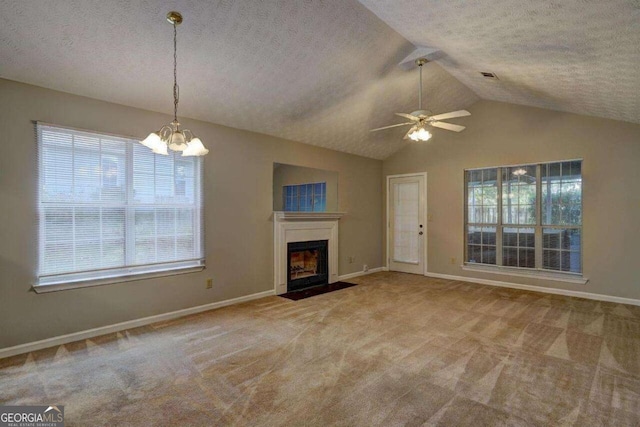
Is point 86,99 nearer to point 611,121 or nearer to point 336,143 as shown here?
point 336,143

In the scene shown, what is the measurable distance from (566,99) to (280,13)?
4.02 meters

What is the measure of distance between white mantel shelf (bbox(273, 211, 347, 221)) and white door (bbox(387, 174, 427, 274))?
1586 millimetres

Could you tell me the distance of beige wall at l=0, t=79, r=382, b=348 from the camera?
305cm

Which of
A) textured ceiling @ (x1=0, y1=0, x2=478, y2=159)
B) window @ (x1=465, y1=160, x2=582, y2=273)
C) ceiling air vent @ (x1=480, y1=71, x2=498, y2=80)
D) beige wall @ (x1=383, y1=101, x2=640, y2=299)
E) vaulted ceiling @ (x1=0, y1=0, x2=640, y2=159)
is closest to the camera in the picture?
vaulted ceiling @ (x1=0, y1=0, x2=640, y2=159)

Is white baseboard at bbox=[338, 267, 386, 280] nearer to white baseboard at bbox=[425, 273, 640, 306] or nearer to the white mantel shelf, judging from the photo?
white baseboard at bbox=[425, 273, 640, 306]

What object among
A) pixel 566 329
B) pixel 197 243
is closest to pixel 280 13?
pixel 197 243

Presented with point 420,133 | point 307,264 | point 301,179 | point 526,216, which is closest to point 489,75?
point 420,133

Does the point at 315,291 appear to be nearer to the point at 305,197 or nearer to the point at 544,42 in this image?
the point at 305,197

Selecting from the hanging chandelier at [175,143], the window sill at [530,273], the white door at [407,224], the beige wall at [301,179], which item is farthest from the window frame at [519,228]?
the hanging chandelier at [175,143]

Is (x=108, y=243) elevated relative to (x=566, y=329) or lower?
elevated

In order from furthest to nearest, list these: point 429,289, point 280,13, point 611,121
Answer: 1. point 429,289
2. point 611,121
3. point 280,13

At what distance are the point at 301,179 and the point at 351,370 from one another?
3588 millimetres

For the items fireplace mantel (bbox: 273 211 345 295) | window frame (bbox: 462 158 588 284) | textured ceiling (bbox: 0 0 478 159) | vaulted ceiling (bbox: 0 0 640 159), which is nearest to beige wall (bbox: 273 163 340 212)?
fireplace mantel (bbox: 273 211 345 295)

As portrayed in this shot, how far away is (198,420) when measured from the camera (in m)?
2.09
